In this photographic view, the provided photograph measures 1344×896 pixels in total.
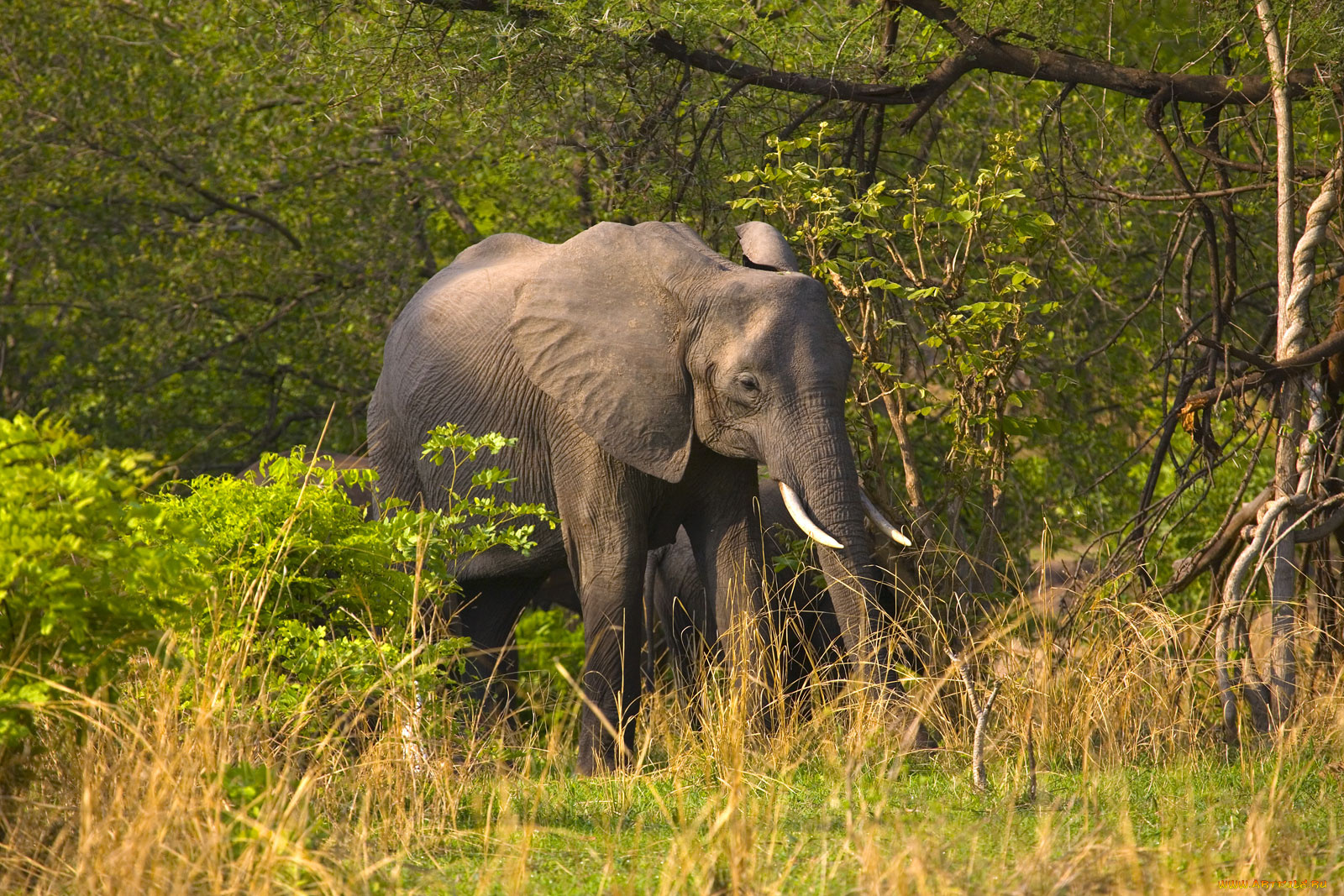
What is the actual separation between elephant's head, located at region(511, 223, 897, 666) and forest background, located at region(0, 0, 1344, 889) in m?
0.53

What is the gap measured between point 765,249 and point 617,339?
2.54 ft

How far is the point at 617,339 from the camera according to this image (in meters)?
7.36

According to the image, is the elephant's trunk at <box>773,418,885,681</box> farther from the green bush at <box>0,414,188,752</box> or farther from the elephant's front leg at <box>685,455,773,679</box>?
the green bush at <box>0,414,188,752</box>

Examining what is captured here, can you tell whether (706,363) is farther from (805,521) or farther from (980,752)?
(980,752)

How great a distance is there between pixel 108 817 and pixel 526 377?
4.10 metres

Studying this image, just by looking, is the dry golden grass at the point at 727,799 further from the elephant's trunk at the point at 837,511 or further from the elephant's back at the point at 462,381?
the elephant's back at the point at 462,381

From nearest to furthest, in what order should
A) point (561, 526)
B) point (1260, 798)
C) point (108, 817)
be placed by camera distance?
point (108, 817) → point (1260, 798) → point (561, 526)

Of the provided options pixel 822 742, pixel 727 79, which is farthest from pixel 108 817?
pixel 727 79

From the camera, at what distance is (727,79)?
943 cm

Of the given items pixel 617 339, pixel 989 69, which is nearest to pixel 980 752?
pixel 617 339

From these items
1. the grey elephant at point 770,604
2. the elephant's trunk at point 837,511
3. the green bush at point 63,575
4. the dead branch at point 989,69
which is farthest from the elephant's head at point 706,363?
the green bush at point 63,575

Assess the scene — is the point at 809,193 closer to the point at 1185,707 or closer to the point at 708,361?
the point at 708,361

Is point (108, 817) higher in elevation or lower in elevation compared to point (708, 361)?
lower

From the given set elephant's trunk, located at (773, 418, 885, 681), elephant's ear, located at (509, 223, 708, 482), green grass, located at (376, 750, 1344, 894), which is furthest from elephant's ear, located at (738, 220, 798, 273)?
green grass, located at (376, 750, 1344, 894)
